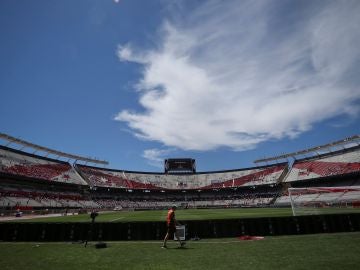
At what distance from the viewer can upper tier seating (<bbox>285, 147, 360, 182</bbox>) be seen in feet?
219

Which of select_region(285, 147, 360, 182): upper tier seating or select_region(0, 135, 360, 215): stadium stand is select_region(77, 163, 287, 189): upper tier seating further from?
select_region(285, 147, 360, 182): upper tier seating

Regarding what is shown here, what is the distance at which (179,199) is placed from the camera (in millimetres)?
95625

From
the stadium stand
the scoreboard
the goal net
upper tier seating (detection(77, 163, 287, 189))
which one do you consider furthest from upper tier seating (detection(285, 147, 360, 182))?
the scoreboard

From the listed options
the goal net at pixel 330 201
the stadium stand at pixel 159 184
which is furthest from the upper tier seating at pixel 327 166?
the goal net at pixel 330 201

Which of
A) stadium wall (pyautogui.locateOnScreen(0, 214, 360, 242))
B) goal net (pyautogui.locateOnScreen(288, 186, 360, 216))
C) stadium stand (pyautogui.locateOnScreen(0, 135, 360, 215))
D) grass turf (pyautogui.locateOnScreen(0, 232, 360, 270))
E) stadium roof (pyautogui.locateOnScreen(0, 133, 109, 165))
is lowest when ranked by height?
grass turf (pyautogui.locateOnScreen(0, 232, 360, 270))

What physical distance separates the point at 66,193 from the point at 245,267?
7370cm

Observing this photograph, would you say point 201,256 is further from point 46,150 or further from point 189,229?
point 46,150

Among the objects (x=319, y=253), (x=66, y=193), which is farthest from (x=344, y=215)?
(x=66, y=193)

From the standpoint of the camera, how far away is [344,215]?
15.6 meters

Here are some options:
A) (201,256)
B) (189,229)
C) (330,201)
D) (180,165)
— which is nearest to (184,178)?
(180,165)

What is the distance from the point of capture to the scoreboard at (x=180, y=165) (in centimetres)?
11250

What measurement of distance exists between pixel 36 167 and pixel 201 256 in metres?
70.9

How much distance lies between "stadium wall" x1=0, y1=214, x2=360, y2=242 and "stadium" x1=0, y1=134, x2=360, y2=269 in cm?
5

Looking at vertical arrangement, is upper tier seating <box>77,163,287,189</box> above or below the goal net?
above
